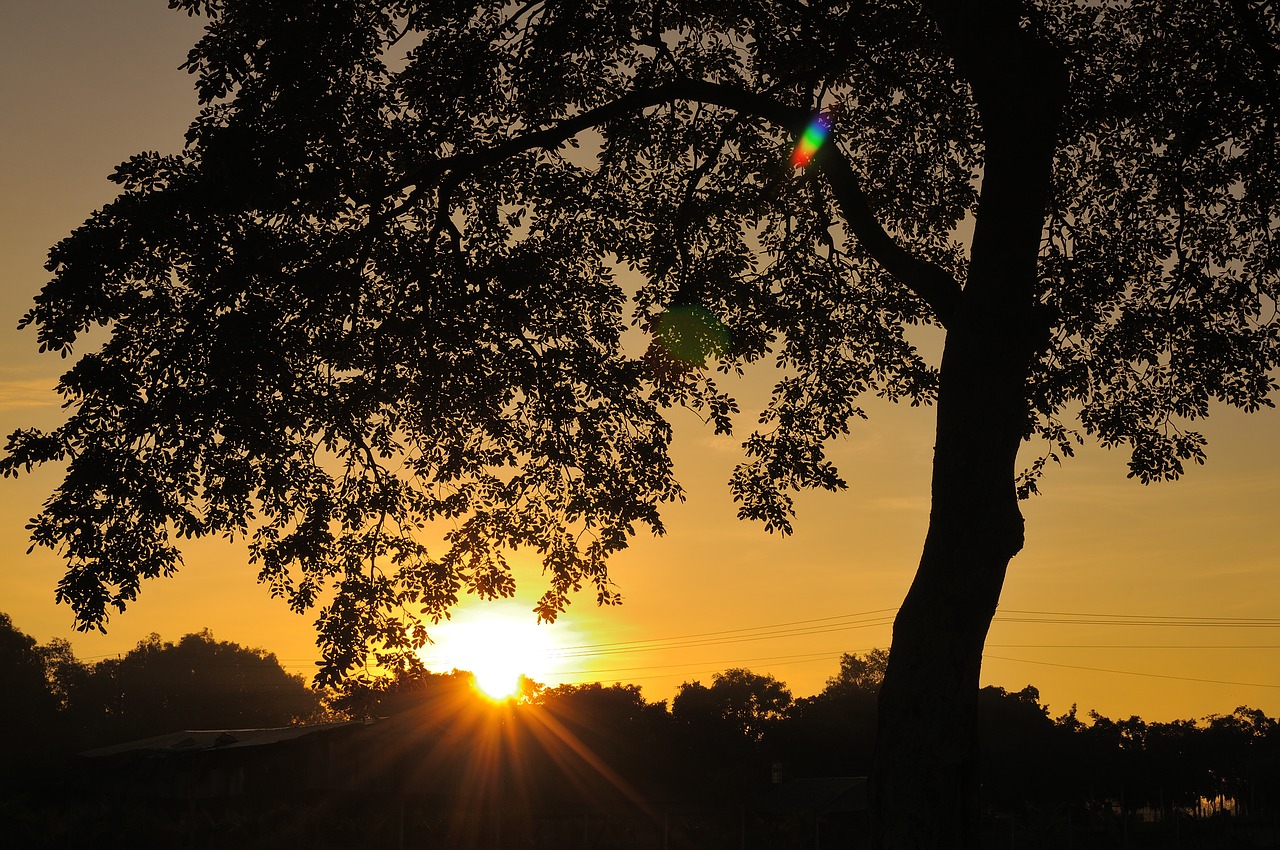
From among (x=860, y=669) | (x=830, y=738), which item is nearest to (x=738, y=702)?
(x=830, y=738)

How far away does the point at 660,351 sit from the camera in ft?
48.9

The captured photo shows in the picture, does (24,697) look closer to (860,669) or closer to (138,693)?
(138,693)

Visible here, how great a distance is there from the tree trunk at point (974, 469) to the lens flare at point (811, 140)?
203 cm

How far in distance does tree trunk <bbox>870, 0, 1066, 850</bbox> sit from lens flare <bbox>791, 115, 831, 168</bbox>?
2.03 meters

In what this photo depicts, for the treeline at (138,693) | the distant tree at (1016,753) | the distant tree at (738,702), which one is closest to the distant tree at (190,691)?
the treeline at (138,693)

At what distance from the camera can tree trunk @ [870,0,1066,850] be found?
9.05 meters

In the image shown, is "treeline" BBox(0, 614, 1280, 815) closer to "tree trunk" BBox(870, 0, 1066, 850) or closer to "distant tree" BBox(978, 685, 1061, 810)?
"distant tree" BBox(978, 685, 1061, 810)

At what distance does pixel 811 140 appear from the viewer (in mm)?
13109

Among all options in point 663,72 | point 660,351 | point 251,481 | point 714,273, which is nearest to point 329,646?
point 251,481

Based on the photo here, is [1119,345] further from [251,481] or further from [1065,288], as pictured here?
[251,481]

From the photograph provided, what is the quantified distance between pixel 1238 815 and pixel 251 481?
96579mm

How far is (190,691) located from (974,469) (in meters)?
142

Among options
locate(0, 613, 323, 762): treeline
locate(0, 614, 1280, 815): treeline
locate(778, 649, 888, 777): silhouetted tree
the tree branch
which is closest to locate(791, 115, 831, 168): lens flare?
the tree branch

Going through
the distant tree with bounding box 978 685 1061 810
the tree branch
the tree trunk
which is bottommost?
the distant tree with bounding box 978 685 1061 810
